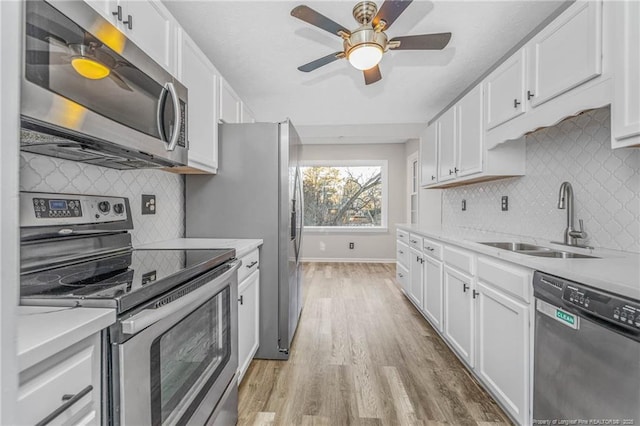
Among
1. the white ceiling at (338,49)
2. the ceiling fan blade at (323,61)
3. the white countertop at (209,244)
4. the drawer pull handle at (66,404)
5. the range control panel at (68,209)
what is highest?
the white ceiling at (338,49)

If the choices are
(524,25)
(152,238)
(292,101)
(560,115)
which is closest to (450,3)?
→ (524,25)

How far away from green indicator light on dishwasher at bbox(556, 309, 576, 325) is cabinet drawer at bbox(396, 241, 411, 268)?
2077mm

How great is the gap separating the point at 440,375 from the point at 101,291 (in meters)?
1.98

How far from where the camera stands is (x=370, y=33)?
1.74 meters

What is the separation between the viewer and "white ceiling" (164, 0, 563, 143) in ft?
6.34

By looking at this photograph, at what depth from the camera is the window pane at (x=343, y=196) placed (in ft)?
19.5

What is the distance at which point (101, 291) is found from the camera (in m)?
0.79

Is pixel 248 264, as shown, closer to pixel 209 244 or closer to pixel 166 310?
pixel 209 244

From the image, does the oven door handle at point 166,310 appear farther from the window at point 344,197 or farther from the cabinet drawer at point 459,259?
the window at point 344,197

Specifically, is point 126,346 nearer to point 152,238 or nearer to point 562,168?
point 152,238

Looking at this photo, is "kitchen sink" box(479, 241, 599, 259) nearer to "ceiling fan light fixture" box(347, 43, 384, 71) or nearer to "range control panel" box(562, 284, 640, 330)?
"range control panel" box(562, 284, 640, 330)

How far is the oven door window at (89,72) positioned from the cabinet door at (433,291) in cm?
215

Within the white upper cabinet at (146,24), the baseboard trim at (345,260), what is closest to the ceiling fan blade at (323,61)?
the white upper cabinet at (146,24)

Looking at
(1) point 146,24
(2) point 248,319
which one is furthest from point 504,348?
(1) point 146,24
